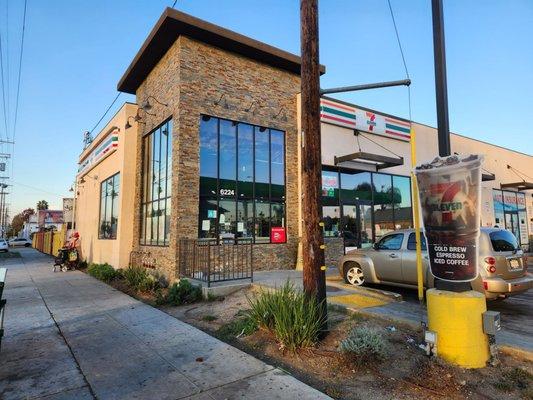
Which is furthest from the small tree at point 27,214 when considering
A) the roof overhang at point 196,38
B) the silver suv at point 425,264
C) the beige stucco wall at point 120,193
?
the silver suv at point 425,264

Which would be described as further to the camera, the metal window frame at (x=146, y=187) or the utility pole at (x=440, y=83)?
the metal window frame at (x=146, y=187)

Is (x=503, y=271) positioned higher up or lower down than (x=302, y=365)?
higher up

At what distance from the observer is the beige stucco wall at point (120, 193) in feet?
49.5

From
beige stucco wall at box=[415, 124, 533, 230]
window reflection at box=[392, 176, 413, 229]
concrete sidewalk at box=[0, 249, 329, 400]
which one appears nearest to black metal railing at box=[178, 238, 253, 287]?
concrete sidewalk at box=[0, 249, 329, 400]

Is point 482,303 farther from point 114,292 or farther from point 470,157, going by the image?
point 114,292

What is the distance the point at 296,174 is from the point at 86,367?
35.8ft

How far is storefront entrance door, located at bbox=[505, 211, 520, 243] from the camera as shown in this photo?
24031mm

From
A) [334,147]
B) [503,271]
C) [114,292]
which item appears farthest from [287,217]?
[503,271]

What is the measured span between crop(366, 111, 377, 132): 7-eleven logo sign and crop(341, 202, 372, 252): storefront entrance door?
3.53m

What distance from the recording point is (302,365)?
16.2 feet

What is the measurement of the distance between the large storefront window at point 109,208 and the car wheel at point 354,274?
10.5 m

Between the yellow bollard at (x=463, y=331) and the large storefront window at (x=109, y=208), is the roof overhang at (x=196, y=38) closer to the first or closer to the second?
the large storefront window at (x=109, y=208)

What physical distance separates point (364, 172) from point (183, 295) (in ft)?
34.6

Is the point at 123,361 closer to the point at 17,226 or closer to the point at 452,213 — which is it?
the point at 452,213
